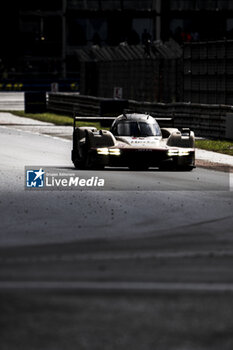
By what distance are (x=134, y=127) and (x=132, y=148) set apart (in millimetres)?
1242

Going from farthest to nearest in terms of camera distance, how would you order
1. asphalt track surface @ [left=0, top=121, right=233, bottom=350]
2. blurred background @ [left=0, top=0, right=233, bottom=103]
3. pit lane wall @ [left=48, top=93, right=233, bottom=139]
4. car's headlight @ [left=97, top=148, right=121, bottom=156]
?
blurred background @ [left=0, top=0, right=233, bottom=103] → pit lane wall @ [left=48, top=93, right=233, bottom=139] → car's headlight @ [left=97, top=148, right=121, bottom=156] → asphalt track surface @ [left=0, top=121, right=233, bottom=350]

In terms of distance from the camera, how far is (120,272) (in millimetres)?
10742

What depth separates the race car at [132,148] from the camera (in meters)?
22.3

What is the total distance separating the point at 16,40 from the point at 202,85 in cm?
6771

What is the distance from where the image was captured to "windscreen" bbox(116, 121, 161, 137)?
2325cm

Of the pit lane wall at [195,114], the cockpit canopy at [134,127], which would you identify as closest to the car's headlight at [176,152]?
the cockpit canopy at [134,127]

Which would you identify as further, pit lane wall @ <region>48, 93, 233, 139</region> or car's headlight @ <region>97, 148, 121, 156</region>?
pit lane wall @ <region>48, 93, 233, 139</region>

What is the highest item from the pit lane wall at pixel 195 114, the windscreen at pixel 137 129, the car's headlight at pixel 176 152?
the windscreen at pixel 137 129

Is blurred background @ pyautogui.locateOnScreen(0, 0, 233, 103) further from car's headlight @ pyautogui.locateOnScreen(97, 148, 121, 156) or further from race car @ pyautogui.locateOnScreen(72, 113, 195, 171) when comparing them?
car's headlight @ pyautogui.locateOnScreen(97, 148, 121, 156)

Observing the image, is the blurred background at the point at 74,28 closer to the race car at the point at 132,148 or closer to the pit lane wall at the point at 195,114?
the pit lane wall at the point at 195,114

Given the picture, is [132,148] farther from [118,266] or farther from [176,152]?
[118,266]

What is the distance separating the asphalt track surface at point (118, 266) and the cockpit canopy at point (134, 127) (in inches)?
100

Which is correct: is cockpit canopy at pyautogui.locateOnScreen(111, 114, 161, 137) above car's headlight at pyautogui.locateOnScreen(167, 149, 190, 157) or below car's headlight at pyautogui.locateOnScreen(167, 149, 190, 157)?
above

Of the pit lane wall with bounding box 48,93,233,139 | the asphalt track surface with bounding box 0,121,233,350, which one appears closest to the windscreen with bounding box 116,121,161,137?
the asphalt track surface with bounding box 0,121,233,350
